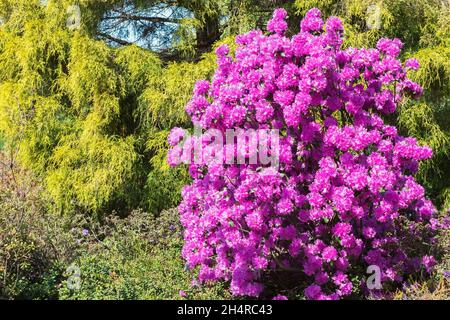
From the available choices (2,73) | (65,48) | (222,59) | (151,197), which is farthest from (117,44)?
(222,59)

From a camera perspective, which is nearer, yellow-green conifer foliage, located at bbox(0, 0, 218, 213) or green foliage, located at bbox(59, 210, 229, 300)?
green foliage, located at bbox(59, 210, 229, 300)

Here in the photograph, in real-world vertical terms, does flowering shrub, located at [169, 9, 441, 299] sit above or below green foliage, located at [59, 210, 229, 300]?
above

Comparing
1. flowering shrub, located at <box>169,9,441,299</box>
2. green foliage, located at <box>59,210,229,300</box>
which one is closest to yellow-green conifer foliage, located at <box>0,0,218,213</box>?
green foliage, located at <box>59,210,229,300</box>

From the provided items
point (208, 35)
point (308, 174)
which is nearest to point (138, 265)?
point (308, 174)

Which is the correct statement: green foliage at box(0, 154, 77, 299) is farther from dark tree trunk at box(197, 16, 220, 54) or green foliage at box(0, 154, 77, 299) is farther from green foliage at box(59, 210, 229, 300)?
dark tree trunk at box(197, 16, 220, 54)

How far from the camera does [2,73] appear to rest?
809 centimetres

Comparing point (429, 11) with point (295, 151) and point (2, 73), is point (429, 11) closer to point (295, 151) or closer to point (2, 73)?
point (295, 151)

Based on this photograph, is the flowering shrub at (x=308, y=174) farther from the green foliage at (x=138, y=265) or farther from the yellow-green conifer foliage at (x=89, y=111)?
the yellow-green conifer foliage at (x=89, y=111)

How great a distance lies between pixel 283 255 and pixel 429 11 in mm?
3817

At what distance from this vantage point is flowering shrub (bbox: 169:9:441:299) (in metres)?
4.20

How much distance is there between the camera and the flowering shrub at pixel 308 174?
420 cm

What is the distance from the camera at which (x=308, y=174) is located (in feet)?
14.6

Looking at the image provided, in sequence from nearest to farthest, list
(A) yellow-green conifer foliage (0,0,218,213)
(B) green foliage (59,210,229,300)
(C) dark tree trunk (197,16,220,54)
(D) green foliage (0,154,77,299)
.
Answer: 1. (B) green foliage (59,210,229,300)
2. (D) green foliage (0,154,77,299)
3. (A) yellow-green conifer foliage (0,0,218,213)
4. (C) dark tree trunk (197,16,220,54)

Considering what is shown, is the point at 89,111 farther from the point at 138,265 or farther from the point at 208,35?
the point at 138,265
